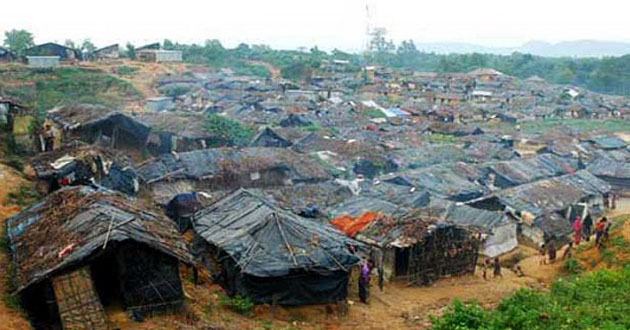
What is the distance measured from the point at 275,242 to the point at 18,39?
78.4 meters

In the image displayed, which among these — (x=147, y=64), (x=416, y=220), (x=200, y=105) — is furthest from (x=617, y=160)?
(x=147, y=64)

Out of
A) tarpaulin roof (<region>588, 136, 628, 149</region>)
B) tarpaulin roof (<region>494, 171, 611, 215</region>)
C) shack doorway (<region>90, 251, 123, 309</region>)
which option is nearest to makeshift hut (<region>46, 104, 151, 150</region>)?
shack doorway (<region>90, 251, 123, 309</region>)

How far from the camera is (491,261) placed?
23.7 m

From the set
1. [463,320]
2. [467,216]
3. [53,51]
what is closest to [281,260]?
[463,320]

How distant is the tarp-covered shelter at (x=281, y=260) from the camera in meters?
14.7

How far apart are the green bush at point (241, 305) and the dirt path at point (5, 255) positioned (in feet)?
15.9

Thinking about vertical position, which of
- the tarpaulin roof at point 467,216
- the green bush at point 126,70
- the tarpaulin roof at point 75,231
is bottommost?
the tarpaulin roof at point 467,216

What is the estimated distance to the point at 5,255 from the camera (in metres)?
14.5

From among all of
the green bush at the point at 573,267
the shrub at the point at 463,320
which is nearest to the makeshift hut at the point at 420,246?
the green bush at the point at 573,267

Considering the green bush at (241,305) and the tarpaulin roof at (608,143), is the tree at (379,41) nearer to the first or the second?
the tarpaulin roof at (608,143)

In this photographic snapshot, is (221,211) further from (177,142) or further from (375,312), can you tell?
(177,142)

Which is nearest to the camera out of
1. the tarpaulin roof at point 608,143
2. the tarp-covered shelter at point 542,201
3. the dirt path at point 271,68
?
the tarp-covered shelter at point 542,201

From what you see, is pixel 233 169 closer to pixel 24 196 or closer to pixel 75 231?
pixel 24 196

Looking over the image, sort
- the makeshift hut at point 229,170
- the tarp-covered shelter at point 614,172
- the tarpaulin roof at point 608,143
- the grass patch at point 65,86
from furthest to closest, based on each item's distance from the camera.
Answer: the grass patch at point 65,86 < the tarpaulin roof at point 608,143 < the tarp-covered shelter at point 614,172 < the makeshift hut at point 229,170
